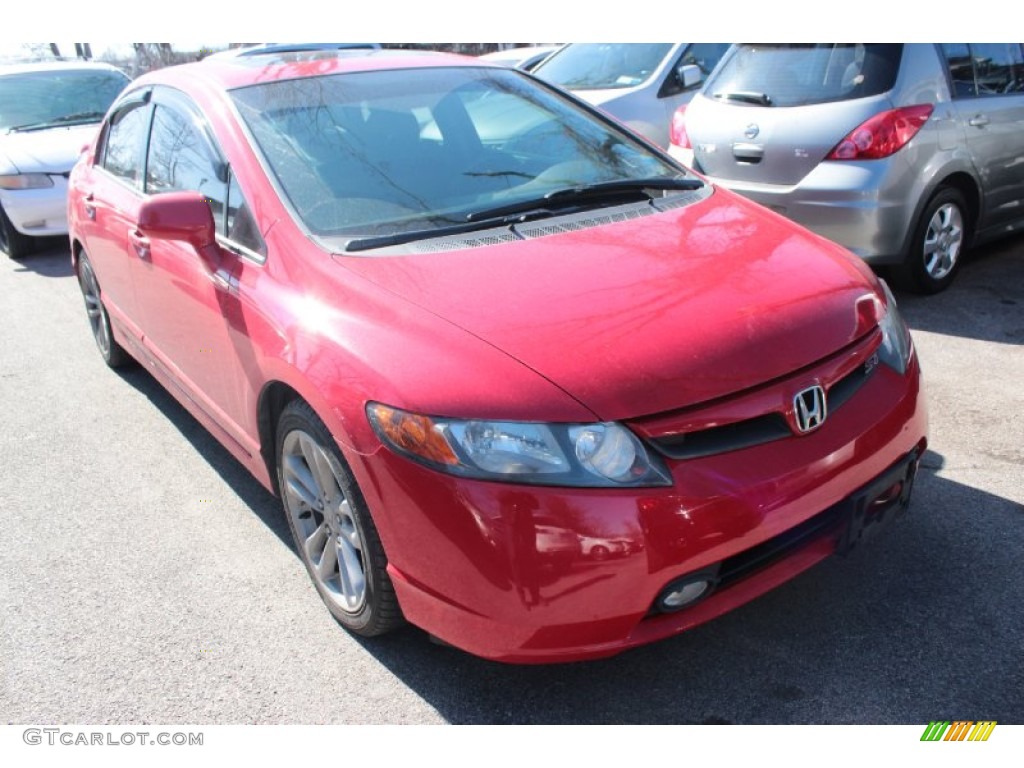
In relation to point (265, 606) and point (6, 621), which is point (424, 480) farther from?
point (6, 621)

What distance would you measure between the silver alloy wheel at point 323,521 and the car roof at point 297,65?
1.51m

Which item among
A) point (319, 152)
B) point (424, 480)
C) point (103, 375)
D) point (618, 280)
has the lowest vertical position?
point (103, 375)

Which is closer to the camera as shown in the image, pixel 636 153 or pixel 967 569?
pixel 967 569

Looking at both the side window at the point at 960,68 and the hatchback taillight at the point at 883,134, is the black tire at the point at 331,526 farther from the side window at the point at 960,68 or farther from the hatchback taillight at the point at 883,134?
the side window at the point at 960,68

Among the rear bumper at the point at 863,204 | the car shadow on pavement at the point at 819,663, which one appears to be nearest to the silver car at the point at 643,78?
the rear bumper at the point at 863,204

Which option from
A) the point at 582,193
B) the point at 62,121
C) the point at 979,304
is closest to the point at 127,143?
the point at 582,193

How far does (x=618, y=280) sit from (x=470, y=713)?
1.24 metres

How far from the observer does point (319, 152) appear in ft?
10.3

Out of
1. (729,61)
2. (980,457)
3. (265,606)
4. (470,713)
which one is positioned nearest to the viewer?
(470,713)

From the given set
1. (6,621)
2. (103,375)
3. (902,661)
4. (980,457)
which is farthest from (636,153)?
(103,375)

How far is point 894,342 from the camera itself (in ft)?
9.00

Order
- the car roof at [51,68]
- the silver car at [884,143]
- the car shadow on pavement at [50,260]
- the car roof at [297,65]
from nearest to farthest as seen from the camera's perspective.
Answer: the car roof at [297,65]
the silver car at [884,143]
the car shadow on pavement at [50,260]
the car roof at [51,68]

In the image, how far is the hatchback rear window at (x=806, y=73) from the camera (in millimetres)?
5004

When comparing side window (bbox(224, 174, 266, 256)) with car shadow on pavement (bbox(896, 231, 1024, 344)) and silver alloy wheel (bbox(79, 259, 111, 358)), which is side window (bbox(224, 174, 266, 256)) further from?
car shadow on pavement (bbox(896, 231, 1024, 344))
